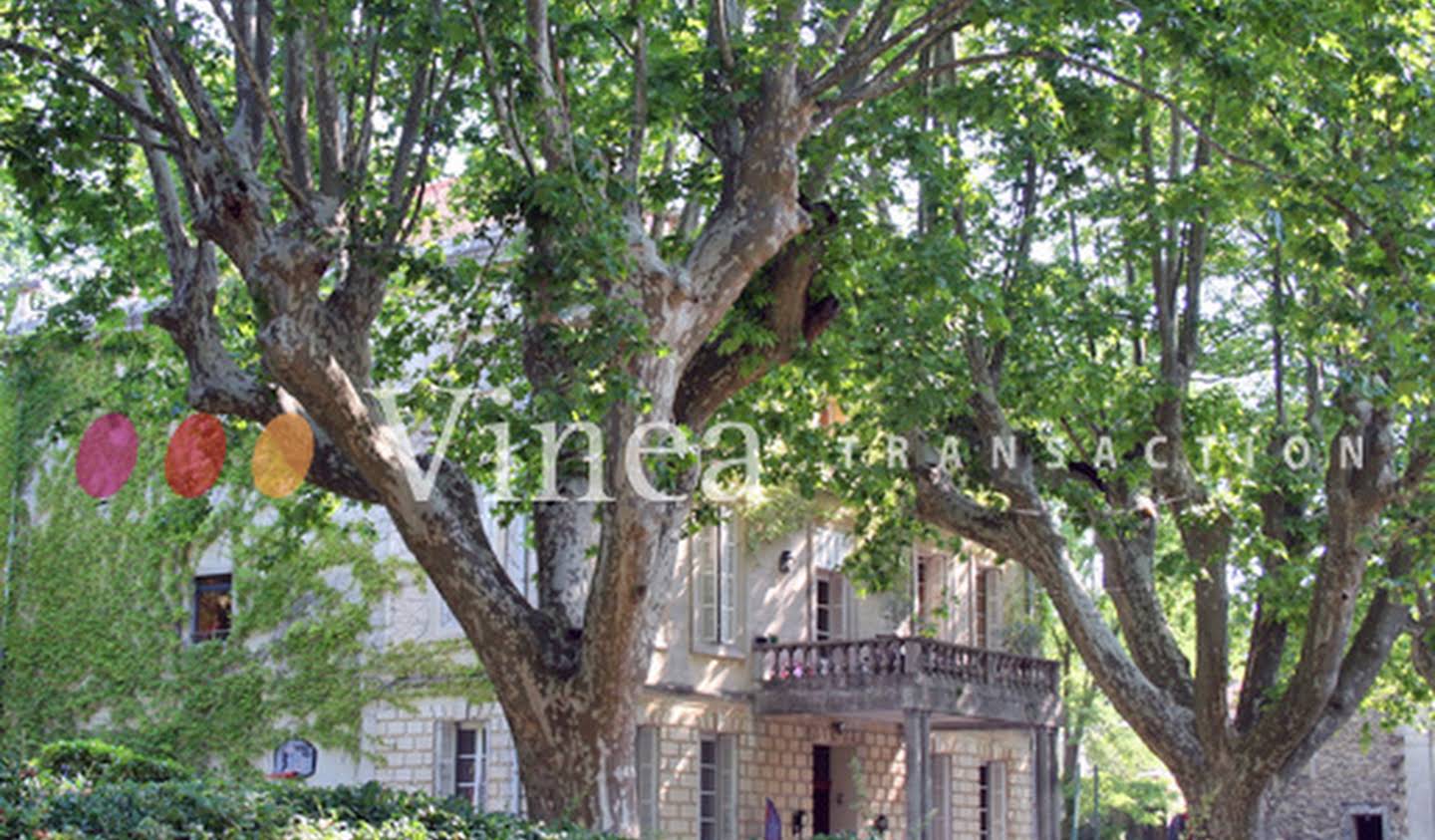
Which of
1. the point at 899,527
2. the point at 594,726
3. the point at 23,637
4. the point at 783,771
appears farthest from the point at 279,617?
the point at 594,726

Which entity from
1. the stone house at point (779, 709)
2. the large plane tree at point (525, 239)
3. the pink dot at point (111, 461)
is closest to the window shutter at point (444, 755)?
the stone house at point (779, 709)

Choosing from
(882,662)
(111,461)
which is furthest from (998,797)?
(111,461)

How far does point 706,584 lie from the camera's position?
25141 millimetres

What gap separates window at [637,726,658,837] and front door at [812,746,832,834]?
473 centimetres

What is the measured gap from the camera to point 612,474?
37.8 feet

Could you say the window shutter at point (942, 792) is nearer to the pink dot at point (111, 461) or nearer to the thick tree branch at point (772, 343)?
the pink dot at point (111, 461)

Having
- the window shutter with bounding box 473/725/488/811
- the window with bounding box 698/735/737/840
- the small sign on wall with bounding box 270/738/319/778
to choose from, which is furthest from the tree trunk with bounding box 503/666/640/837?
the window with bounding box 698/735/737/840

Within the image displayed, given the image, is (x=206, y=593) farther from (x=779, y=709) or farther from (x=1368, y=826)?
(x=1368, y=826)

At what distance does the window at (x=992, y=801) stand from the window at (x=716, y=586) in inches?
312

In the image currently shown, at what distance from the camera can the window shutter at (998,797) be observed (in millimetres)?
31391

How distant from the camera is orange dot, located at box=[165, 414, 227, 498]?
1819cm

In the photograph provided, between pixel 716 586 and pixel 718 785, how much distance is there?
9.47 feet

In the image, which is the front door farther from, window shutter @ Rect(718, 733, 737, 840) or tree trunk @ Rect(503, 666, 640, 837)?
tree trunk @ Rect(503, 666, 640, 837)

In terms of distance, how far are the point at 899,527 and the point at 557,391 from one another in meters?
8.68
